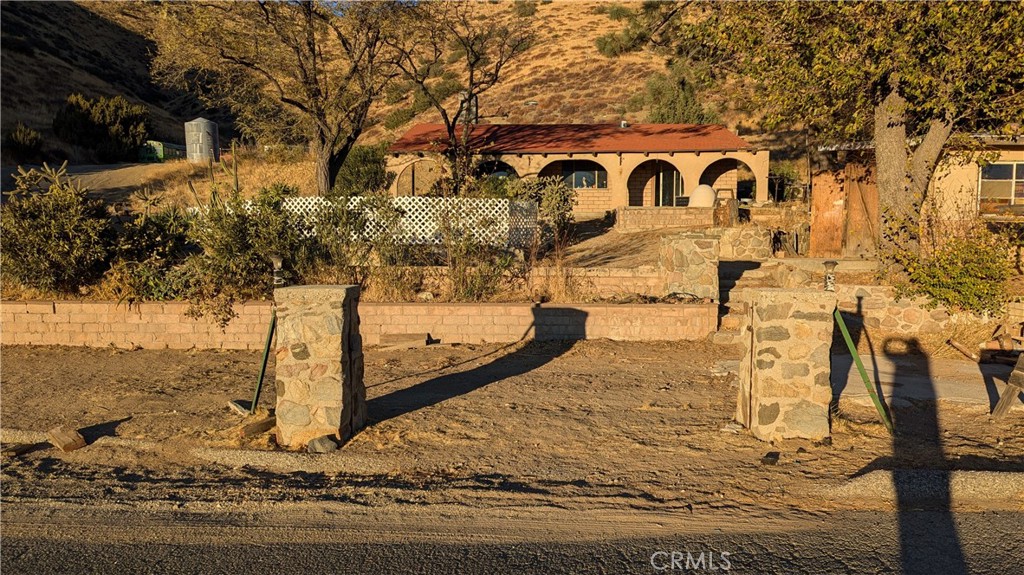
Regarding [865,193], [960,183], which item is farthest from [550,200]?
[960,183]

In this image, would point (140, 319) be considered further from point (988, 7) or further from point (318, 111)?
point (988, 7)

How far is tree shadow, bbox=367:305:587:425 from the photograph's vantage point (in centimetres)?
790

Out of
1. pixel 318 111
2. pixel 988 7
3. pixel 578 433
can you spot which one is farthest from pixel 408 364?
pixel 318 111

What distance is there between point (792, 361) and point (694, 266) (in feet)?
17.5

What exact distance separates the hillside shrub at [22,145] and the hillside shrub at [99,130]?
345 centimetres

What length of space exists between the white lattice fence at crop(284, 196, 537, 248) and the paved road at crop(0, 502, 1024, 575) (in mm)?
8024

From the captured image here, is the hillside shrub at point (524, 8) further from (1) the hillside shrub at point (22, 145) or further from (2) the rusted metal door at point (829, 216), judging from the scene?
(2) the rusted metal door at point (829, 216)

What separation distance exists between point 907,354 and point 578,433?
19.3 ft

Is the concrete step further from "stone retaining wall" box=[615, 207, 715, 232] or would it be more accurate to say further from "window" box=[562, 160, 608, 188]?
"window" box=[562, 160, 608, 188]

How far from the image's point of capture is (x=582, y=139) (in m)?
27.5

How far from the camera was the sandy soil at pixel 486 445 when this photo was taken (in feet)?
18.4

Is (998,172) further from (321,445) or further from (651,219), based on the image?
(321,445)

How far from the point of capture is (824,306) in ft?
21.1

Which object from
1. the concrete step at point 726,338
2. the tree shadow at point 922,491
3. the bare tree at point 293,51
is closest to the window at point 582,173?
the bare tree at point 293,51
